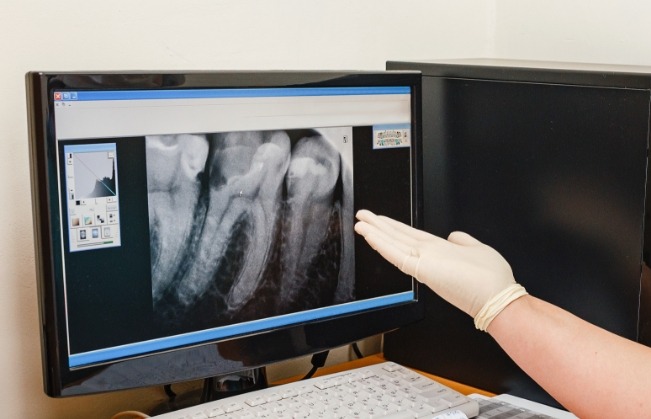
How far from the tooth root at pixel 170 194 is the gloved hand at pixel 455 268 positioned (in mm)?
189

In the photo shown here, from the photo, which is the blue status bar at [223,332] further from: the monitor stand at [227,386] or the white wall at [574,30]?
the white wall at [574,30]

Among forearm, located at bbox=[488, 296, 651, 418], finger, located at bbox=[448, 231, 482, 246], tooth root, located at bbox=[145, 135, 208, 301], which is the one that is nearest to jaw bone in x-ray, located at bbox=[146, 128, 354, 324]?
tooth root, located at bbox=[145, 135, 208, 301]

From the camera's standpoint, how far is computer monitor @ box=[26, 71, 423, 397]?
0.85 meters

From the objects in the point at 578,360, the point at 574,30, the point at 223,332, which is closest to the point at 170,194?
the point at 223,332

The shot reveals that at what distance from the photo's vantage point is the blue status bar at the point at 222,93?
85 cm

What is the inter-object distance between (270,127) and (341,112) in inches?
3.8

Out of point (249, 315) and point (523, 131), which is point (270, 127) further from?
point (523, 131)

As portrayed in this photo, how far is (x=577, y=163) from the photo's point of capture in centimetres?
103

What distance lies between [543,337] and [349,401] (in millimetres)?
249

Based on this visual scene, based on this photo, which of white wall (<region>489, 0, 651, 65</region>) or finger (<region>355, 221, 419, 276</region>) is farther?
white wall (<region>489, 0, 651, 65</region>)

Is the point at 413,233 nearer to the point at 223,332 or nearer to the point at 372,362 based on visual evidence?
the point at 223,332

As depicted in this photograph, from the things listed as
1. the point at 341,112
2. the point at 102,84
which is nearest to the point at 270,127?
the point at 341,112

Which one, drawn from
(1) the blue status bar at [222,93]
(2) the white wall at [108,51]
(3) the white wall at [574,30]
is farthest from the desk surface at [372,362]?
(3) the white wall at [574,30]

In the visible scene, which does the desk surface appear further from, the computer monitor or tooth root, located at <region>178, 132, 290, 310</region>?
tooth root, located at <region>178, 132, 290, 310</region>
